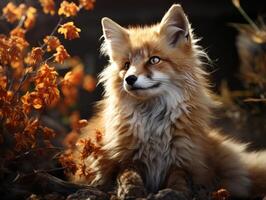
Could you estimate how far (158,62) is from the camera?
4.46 metres

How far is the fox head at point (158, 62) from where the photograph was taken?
4.36 meters

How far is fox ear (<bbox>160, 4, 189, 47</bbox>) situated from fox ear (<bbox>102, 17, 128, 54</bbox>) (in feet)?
1.10

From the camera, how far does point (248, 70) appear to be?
7156 millimetres

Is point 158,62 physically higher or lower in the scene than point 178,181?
higher

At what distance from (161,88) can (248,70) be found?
2986mm

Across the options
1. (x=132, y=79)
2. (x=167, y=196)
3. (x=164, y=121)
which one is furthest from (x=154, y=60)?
(x=167, y=196)

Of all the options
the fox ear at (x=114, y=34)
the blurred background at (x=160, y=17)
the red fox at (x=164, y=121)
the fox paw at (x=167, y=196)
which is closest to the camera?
the fox paw at (x=167, y=196)

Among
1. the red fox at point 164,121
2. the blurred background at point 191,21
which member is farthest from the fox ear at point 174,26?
the blurred background at point 191,21

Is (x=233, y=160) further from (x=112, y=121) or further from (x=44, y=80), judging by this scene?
(x=44, y=80)

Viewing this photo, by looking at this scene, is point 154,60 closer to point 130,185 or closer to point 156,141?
point 156,141

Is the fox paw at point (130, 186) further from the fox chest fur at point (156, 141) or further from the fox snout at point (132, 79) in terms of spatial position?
the fox snout at point (132, 79)

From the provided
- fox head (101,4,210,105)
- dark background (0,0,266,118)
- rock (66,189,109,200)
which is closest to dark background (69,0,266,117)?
dark background (0,0,266,118)

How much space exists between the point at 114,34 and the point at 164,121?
0.85 meters

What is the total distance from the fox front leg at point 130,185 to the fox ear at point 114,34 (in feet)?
3.51
